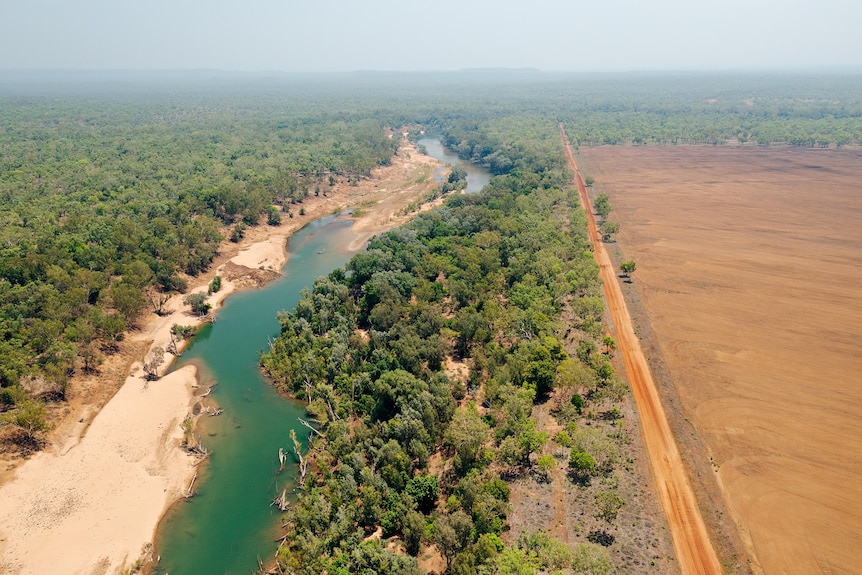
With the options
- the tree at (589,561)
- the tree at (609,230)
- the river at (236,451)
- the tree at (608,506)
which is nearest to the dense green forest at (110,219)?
the river at (236,451)

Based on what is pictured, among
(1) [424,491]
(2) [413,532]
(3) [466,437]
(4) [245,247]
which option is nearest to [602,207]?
(4) [245,247]

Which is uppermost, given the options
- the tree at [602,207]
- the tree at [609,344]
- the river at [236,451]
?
the tree at [602,207]

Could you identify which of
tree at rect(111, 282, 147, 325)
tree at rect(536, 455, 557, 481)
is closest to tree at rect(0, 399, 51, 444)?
tree at rect(111, 282, 147, 325)

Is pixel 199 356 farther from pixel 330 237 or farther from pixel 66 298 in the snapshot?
pixel 330 237

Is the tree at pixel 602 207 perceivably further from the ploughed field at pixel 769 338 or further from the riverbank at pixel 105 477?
the riverbank at pixel 105 477

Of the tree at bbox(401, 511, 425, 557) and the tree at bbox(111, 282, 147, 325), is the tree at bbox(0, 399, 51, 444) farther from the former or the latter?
the tree at bbox(401, 511, 425, 557)

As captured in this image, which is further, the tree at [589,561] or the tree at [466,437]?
the tree at [466,437]
